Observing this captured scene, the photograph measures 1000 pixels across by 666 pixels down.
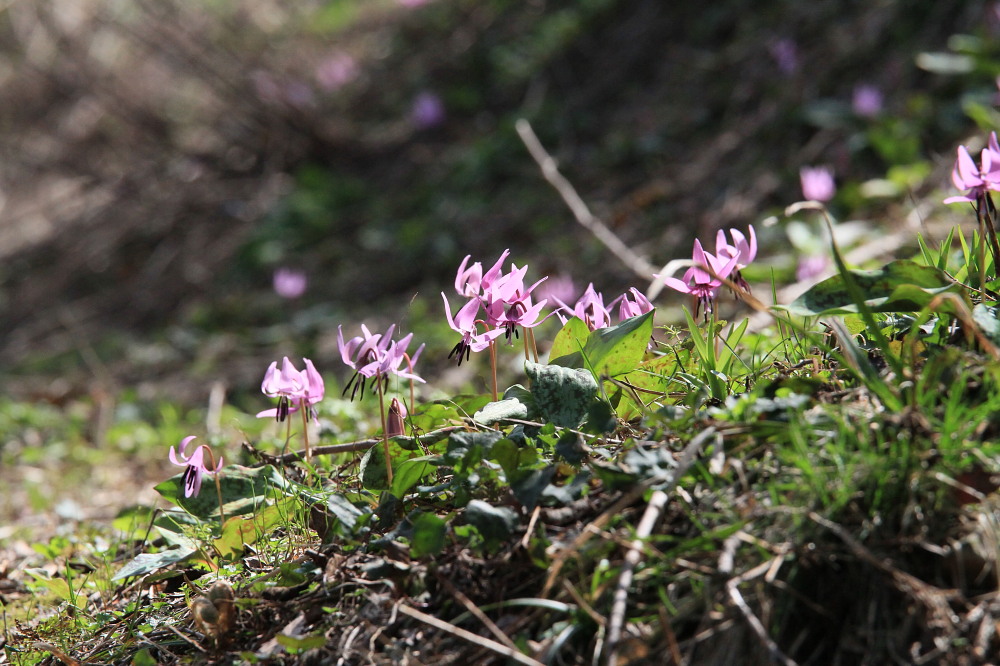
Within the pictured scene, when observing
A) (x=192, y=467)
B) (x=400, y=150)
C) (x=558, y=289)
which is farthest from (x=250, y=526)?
(x=400, y=150)

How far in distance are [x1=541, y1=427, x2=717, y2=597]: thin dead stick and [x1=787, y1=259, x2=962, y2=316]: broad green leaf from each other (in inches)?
13.8

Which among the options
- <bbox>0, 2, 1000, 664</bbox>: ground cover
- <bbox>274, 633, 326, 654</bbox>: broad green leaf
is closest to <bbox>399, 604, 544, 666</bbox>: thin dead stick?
<bbox>0, 2, 1000, 664</bbox>: ground cover

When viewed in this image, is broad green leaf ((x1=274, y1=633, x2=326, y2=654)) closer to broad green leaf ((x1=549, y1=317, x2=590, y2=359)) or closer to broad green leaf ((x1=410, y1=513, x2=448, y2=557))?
broad green leaf ((x1=410, y1=513, x2=448, y2=557))

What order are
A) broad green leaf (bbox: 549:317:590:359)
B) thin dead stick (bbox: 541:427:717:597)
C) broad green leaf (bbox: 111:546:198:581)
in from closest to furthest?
1. thin dead stick (bbox: 541:427:717:597)
2. broad green leaf (bbox: 111:546:198:581)
3. broad green leaf (bbox: 549:317:590:359)

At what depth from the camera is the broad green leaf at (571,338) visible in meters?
1.83

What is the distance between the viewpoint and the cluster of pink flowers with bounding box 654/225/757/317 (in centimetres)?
170

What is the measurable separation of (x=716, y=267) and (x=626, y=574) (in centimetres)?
74

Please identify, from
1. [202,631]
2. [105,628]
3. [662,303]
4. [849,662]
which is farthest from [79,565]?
[662,303]

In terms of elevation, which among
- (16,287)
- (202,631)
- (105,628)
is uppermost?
(16,287)

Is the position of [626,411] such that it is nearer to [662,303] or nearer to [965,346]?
[965,346]

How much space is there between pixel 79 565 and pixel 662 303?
2996mm

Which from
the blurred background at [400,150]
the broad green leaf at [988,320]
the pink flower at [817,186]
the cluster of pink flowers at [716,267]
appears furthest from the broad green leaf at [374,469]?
the pink flower at [817,186]

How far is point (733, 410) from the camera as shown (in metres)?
1.43

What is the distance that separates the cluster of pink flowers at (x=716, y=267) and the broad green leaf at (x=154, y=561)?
1.08 meters
